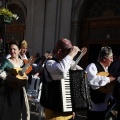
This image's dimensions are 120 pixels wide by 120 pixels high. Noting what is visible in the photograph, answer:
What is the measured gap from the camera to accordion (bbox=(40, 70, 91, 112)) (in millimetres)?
4082

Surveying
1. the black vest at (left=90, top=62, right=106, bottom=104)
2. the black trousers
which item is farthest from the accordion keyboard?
the black trousers

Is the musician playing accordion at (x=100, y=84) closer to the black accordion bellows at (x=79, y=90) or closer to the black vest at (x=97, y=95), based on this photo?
the black vest at (x=97, y=95)

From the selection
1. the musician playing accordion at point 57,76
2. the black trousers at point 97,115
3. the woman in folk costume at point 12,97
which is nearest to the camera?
the musician playing accordion at point 57,76

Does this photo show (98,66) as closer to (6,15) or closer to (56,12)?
(6,15)

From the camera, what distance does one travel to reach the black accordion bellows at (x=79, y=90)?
13.6 feet

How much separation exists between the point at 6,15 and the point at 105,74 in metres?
6.11

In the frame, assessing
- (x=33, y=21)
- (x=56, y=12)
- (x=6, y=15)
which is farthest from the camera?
(x=33, y=21)

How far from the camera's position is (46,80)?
13.9ft

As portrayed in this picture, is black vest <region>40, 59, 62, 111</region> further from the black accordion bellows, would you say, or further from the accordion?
the black accordion bellows

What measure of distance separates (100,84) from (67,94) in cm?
96

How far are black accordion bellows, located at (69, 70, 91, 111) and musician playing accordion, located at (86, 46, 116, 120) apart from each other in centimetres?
73

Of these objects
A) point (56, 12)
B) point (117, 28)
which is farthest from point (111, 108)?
point (56, 12)

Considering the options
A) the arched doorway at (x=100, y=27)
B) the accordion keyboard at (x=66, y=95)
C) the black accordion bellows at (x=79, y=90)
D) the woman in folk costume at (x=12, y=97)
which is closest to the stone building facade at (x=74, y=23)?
the arched doorway at (x=100, y=27)

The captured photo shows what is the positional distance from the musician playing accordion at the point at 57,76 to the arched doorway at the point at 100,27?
28.3ft
